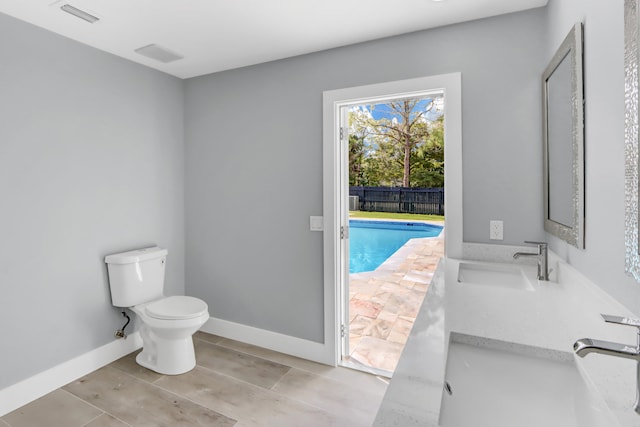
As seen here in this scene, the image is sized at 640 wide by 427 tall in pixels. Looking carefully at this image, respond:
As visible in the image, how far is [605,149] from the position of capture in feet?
3.65

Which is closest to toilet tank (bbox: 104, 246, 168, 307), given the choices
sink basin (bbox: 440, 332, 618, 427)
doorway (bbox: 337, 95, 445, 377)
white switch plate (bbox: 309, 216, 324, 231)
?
white switch plate (bbox: 309, 216, 324, 231)

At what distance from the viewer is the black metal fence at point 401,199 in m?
9.21

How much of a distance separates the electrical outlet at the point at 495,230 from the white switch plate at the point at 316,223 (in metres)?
1.16

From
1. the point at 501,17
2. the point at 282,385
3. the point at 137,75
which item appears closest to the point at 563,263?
the point at 501,17

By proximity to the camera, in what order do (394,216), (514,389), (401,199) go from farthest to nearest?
1. (401,199)
2. (394,216)
3. (514,389)

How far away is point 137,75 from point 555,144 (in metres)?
2.99

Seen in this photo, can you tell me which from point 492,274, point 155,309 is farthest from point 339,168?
point 155,309

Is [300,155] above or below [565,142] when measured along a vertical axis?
above

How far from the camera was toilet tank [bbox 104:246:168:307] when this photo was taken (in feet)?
8.48

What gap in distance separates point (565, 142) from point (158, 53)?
2.69m

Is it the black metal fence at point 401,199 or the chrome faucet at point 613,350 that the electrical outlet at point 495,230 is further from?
the black metal fence at point 401,199

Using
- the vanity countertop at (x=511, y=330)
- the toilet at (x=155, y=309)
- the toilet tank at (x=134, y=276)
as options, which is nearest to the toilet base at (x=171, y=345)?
the toilet at (x=155, y=309)

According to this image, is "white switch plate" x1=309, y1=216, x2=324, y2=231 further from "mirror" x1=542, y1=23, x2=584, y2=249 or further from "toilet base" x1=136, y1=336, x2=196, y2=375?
"mirror" x1=542, y1=23, x2=584, y2=249

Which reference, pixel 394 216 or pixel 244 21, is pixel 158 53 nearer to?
pixel 244 21
